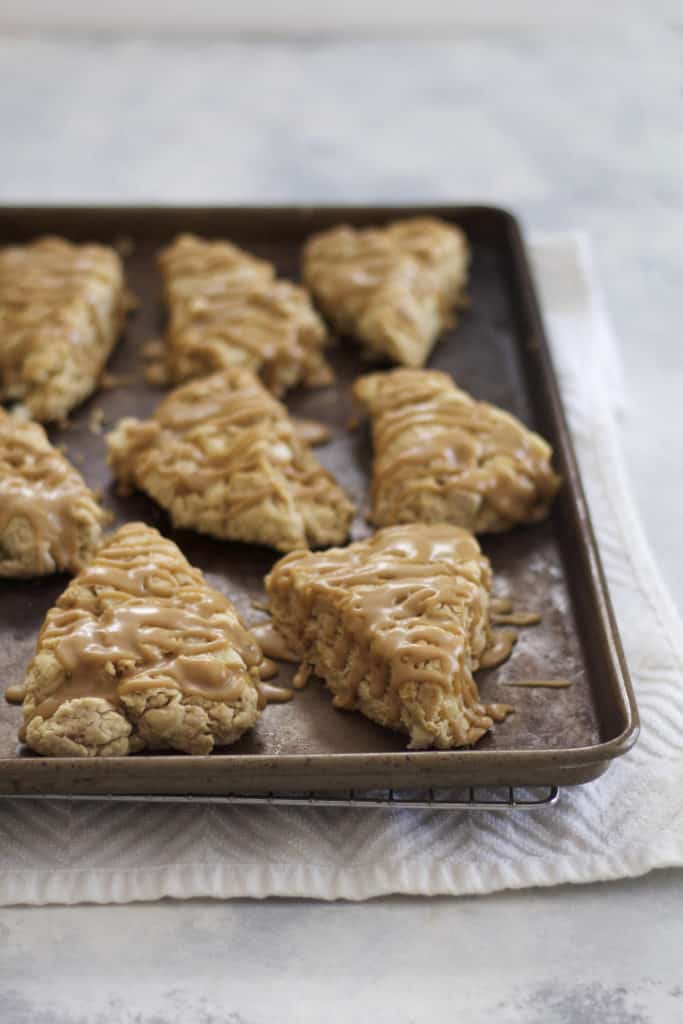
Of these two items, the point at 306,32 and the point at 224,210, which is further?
the point at 306,32

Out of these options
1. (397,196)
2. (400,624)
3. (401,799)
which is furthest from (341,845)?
(397,196)

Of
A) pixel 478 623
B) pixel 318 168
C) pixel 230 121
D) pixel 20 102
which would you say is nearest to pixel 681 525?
pixel 478 623

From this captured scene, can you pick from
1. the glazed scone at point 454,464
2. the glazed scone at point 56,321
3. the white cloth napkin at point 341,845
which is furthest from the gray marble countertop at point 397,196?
the glazed scone at point 56,321

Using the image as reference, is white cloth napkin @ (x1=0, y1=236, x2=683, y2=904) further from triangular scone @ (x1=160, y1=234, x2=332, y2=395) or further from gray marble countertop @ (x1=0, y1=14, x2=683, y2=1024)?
triangular scone @ (x1=160, y1=234, x2=332, y2=395)

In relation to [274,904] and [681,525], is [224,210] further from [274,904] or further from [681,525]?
[274,904]

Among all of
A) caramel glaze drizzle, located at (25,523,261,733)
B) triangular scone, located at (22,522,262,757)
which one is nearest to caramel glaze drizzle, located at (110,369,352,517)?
caramel glaze drizzle, located at (25,523,261,733)

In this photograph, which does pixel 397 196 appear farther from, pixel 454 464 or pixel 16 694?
pixel 16 694
